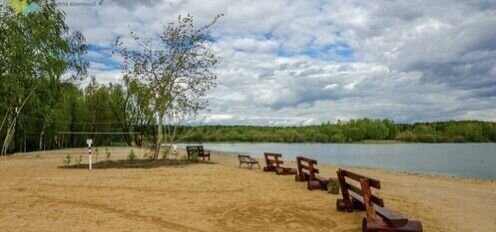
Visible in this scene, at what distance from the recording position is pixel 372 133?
11838cm

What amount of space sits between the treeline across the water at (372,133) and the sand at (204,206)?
317 ft

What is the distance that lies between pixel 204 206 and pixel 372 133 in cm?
11274

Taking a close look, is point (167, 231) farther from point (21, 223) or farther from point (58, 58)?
point (58, 58)

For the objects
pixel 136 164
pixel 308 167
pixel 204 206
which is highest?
pixel 308 167

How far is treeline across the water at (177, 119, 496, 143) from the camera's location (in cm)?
11794

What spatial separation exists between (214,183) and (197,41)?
470 inches

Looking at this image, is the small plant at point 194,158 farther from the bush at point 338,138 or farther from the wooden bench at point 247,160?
the bush at point 338,138

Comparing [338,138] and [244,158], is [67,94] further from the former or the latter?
[338,138]

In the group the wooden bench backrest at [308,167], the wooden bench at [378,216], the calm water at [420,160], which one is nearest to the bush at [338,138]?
the calm water at [420,160]

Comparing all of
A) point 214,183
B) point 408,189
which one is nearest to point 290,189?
point 214,183

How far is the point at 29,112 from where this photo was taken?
3922 cm

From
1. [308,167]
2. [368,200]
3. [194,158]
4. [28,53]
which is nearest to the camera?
[368,200]

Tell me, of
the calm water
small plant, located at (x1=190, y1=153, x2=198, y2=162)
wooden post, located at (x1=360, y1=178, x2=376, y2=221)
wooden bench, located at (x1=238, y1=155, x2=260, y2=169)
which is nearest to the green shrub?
small plant, located at (x1=190, y1=153, x2=198, y2=162)

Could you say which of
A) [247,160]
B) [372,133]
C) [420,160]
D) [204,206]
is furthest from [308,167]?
[372,133]
